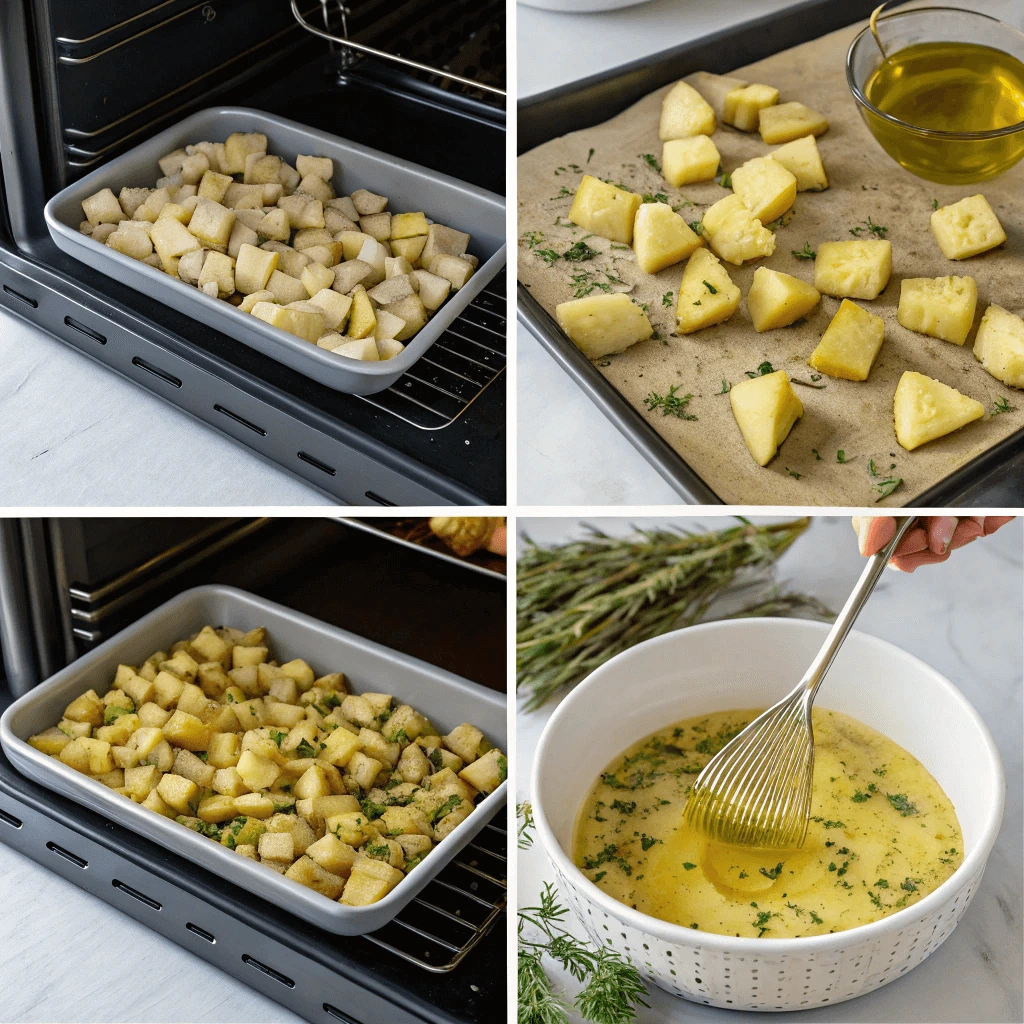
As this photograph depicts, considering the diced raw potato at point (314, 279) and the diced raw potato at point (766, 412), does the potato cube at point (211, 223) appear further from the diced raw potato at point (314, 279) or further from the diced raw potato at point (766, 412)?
the diced raw potato at point (766, 412)

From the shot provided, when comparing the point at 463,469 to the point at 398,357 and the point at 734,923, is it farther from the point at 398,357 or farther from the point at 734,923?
the point at 734,923

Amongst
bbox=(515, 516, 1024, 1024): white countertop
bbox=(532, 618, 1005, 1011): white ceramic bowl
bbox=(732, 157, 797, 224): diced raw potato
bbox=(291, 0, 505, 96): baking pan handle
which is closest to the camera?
Result: bbox=(532, 618, 1005, 1011): white ceramic bowl

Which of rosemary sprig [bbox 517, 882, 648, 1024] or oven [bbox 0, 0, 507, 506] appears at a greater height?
oven [bbox 0, 0, 507, 506]

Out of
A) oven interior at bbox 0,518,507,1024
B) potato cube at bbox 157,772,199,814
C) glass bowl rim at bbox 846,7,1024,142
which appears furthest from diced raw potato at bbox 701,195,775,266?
potato cube at bbox 157,772,199,814

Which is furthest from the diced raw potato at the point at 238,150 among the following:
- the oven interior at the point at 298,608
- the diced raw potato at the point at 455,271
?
the oven interior at the point at 298,608

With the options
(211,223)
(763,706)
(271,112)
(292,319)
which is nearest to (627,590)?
(763,706)

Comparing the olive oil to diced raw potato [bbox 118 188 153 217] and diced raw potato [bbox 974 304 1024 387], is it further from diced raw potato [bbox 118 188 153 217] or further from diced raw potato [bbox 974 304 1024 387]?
diced raw potato [bbox 118 188 153 217]

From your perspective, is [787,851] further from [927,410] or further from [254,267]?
[254,267]

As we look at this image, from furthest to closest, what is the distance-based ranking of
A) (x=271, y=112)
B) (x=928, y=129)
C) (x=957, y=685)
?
(x=271, y=112)
(x=957, y=685)
(x=928, y=129)
